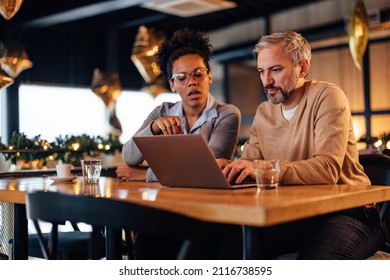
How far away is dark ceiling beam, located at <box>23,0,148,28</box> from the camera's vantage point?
22.9ft

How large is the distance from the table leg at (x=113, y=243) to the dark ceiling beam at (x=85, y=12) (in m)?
5.29

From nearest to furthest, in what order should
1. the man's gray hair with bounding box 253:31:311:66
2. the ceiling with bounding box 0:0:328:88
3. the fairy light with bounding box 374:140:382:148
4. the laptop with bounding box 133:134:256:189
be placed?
the laptop with bounding box 133:134:256:189 < the man's gray hair with bounding box 253:31:311:66 < the fairy light with bounding box 374:140:382:148 < the ceiling with bounding box 0:0:328:88

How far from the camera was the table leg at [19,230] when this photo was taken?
2.25 meters

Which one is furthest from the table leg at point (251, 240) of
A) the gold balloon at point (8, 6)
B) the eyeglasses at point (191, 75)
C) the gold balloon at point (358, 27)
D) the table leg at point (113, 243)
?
the gold balloon at point (358, 27)

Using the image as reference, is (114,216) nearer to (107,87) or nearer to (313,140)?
(313,140)

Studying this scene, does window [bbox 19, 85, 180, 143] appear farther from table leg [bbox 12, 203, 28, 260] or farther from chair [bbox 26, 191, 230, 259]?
chair [bbox 26, 191, 230, 259]

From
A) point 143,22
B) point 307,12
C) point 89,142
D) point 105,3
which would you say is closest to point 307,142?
point 89,142

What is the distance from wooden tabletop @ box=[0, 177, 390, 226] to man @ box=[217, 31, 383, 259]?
115 millimetres

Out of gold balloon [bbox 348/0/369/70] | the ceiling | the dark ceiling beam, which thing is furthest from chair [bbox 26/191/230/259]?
the ceiling

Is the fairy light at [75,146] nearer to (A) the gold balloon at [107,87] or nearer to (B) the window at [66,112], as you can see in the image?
(A) the gold balloon at [107,87]

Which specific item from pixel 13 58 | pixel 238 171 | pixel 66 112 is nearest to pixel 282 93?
pixel 238 171

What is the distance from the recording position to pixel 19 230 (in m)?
2.26

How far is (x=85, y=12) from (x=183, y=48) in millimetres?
5056

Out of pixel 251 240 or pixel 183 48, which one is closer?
pixel 251 240
